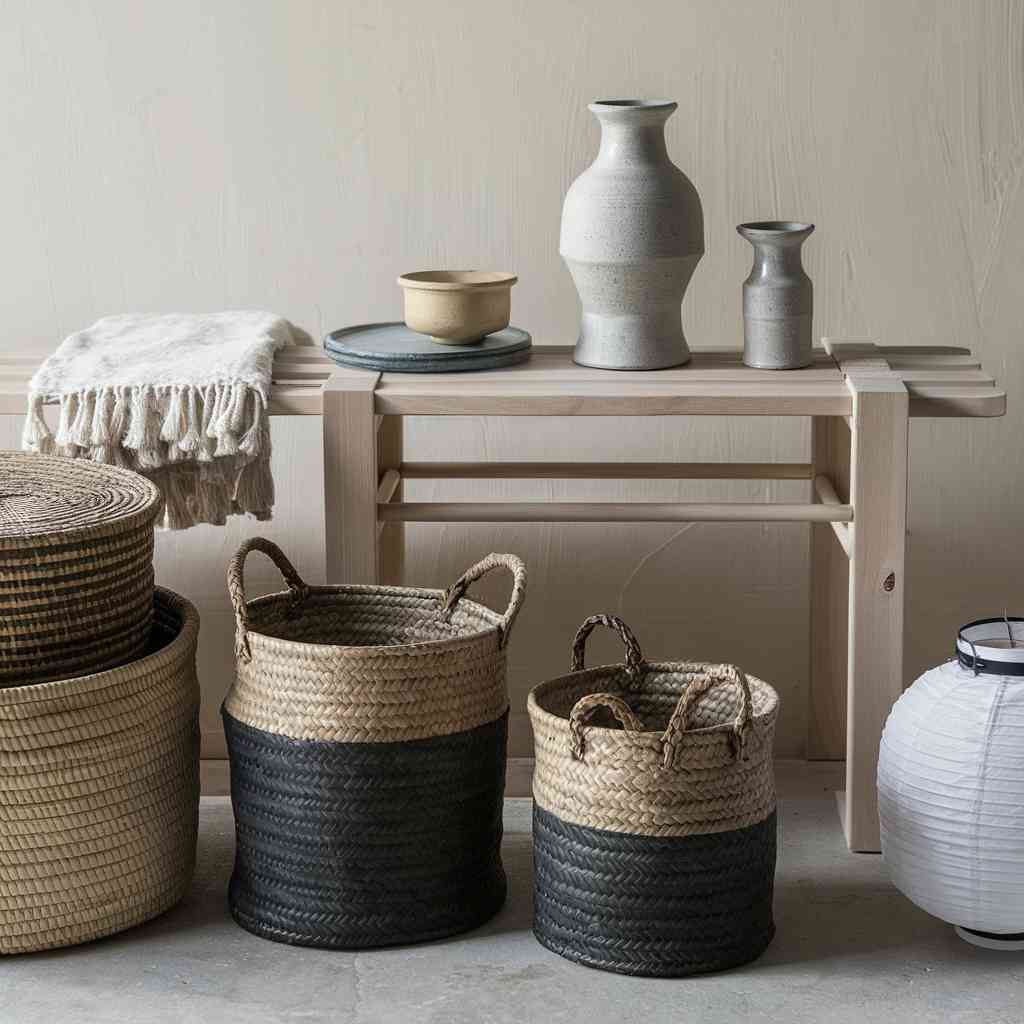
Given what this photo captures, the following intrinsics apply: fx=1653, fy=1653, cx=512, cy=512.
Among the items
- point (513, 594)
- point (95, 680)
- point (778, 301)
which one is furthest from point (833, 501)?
Answer: point (95, 680)

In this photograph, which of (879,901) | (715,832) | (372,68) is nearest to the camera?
(715,832)

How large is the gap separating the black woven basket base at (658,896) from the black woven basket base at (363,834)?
0.11 meters

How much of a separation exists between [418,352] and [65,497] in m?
0.47

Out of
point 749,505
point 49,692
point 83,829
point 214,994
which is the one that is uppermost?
point 749,505

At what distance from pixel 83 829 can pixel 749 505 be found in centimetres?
86

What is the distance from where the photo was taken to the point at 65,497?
188 cm

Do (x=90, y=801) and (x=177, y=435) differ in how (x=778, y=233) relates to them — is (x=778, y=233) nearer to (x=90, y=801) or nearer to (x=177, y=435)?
(x=177, y=435)

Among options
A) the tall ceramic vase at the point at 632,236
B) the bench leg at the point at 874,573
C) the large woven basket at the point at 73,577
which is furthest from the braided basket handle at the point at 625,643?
the large woven basket at the point at 73,577

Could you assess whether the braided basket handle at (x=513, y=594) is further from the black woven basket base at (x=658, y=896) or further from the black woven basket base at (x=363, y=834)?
the black woven basket base at (x=658, y=896)

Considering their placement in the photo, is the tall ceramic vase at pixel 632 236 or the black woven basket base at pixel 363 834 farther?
the tall ceramic vase at pixel 632 236

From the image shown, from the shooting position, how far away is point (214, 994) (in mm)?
1731

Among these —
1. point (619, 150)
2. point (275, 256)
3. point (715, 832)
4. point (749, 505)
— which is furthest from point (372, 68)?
point (715, 832)

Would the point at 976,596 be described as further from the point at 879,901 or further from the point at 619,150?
the point at 619,150

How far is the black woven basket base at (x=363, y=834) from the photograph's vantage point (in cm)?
178
